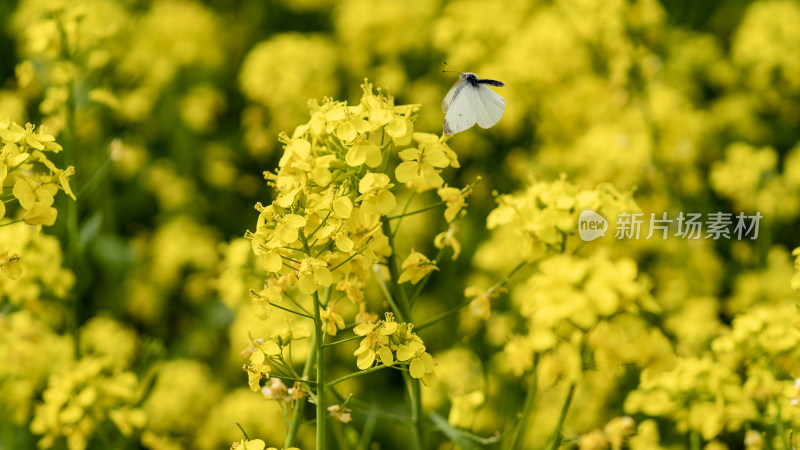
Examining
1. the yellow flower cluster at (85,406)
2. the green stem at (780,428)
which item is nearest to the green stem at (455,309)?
the green stem at (780,428)

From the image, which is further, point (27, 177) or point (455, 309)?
point (455, 309)

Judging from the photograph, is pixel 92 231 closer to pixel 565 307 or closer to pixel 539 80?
pixel 565 307

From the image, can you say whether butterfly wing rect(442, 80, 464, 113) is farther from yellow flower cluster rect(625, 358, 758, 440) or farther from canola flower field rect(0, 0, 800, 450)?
yellow flower cluster rect(625, 358, 758, 440)

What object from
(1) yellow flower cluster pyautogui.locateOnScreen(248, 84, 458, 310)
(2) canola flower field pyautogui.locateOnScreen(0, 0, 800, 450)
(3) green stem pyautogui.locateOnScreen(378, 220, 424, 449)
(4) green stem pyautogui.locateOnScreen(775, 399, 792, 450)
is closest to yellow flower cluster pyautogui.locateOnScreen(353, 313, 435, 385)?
(2) canola flower field pyautogui.locateOnScreen(0, 0, 800, 450)

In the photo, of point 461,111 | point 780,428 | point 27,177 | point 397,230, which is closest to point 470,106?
point 461,111

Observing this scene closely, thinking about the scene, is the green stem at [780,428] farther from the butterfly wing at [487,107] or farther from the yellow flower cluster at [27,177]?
the yellow flower cluster at [27,177]

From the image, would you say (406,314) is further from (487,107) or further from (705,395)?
(705,395)
